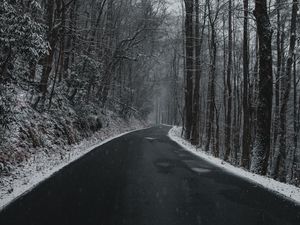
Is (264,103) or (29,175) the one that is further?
(264,103)

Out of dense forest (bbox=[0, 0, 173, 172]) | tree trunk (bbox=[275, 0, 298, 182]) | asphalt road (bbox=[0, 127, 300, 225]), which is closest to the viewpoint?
asphalt road (bbox=[0, 127, 300, 225])

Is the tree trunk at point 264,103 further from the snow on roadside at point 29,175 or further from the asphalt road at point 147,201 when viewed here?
the snow on roadside at point 29,175

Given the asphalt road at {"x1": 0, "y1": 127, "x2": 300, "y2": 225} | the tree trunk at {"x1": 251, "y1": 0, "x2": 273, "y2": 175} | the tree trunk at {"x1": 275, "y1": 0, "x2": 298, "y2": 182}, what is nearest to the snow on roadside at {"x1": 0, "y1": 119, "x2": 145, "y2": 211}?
the asphalt road at {"x1": 0, "y1": 127, "x2": 300, "y2": 225}

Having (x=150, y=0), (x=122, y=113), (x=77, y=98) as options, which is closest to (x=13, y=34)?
(x=77, y=98)

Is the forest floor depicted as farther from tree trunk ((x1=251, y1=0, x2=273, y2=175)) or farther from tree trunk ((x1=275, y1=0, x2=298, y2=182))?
tree trunk ((x1=275, y1=0, x2=298, y2=182))

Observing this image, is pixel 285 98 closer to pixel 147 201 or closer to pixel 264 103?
pixel 264 103

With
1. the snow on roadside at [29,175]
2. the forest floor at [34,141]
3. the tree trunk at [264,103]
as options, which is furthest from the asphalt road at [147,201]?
the tree trunk at [264,103]

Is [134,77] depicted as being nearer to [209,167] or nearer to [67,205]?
[209,167]

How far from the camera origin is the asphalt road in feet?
16.5

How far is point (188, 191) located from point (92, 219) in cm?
269

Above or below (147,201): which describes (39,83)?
above

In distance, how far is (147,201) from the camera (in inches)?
237

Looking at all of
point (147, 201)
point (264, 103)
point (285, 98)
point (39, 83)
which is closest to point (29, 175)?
point (147, 201)

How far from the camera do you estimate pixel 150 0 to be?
3050cm
